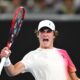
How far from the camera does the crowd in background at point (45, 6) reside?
13.8 metres

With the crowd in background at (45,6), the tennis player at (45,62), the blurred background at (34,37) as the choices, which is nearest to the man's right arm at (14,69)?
the tennis player at (45,62)

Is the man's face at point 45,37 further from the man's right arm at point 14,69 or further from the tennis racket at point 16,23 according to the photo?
the tennis racket at point 16,23

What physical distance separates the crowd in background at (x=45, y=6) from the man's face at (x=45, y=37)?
548 cm

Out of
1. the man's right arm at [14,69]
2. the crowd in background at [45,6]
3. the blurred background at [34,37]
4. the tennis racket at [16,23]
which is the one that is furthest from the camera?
the crowd in background at [45,6]

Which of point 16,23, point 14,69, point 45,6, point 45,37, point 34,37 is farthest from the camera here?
point 45,6

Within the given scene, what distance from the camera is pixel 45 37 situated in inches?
320

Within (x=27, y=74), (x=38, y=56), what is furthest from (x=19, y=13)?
(x=27, y=74)

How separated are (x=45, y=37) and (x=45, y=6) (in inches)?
245

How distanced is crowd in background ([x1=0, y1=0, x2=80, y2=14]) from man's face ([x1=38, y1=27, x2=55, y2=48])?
5.48m

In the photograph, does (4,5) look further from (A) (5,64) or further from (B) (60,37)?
(A) (5,64)

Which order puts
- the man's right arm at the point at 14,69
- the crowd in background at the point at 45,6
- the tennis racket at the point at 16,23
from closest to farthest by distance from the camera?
the man's right arm at the point at 14,69, the tennis racket at the point at 16,23, the crowd in background at the point at 45,6

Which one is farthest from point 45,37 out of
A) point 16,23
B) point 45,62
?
point 16,23

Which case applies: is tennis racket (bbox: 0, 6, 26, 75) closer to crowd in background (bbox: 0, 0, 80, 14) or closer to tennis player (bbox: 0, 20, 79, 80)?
tennis player (bbox: 0, 20, 79, 80)

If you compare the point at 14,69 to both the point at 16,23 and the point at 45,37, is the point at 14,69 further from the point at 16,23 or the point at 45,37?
the point at 16,23
